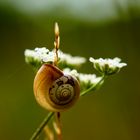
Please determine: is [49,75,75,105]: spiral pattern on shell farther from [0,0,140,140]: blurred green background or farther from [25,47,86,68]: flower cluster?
[0,0,140,140]: blurred green background

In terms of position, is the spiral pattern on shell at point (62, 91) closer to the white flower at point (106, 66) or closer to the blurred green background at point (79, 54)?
the white flower at point (106, 66)

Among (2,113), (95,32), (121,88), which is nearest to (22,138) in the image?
(2,113)

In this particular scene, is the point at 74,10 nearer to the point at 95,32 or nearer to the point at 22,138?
the point at 95,32

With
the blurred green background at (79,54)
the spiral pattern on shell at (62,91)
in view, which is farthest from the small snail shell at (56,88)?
the blurred green background at (79,54)

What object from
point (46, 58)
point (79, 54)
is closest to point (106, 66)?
point (46, 58)

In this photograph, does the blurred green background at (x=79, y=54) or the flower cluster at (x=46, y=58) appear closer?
the flower cluster at (x=46, y=58)

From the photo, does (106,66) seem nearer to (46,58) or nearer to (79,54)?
(46,58)

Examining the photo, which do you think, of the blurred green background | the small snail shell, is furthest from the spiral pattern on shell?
the blurred green background

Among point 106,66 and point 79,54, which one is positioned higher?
point 79,54
